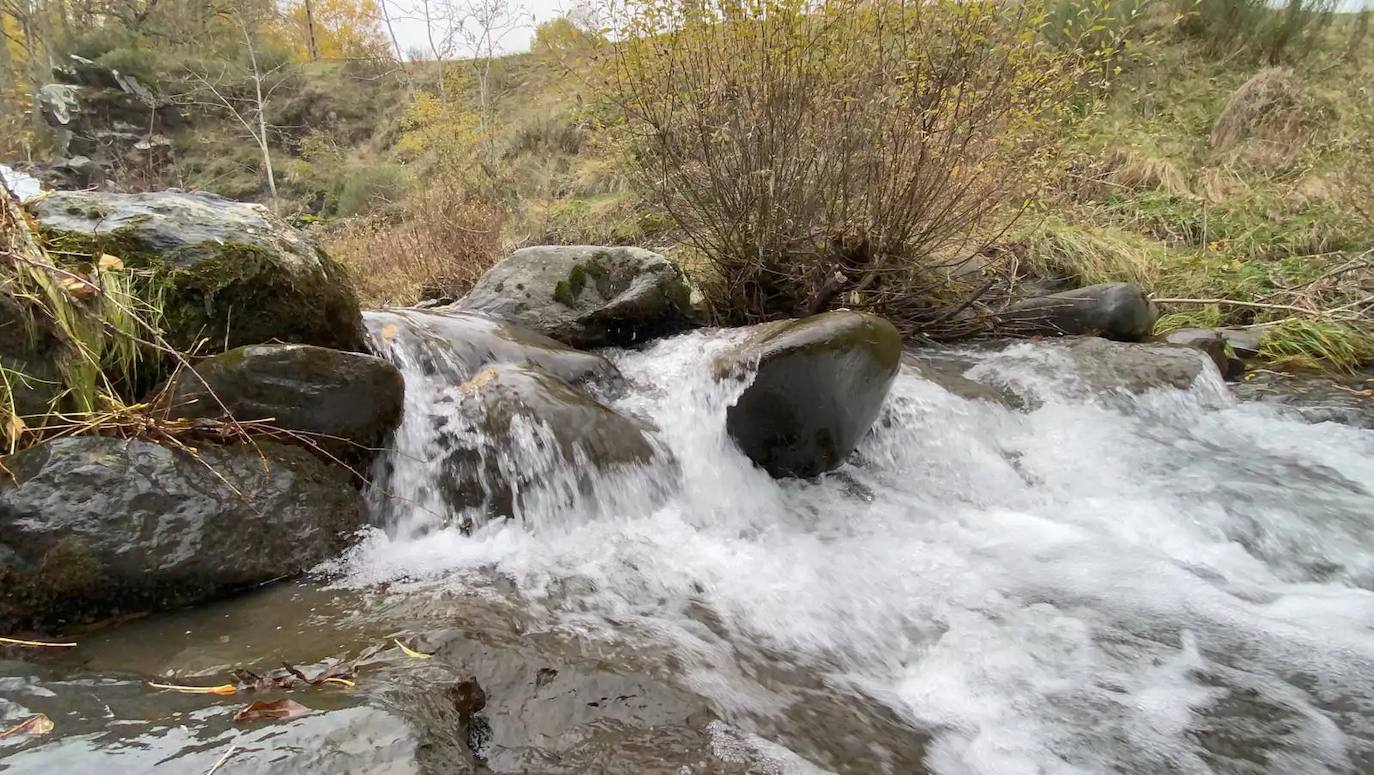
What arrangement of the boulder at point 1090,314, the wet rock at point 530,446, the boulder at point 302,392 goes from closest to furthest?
the boulder at point 302,392, the wet rock at point 530,446, the boulder at point 1090,314

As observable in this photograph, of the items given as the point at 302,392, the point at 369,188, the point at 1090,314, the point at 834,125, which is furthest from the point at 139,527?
the point at 369,188

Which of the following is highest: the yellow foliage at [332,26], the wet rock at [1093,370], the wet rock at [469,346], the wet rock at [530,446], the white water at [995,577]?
the yellow foliage at [332,26]

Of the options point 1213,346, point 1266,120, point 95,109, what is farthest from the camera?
point 95,109

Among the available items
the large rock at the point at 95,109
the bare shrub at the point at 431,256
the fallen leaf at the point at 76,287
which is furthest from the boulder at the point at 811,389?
the large rock at the point at 95,109

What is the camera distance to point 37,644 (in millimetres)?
1907

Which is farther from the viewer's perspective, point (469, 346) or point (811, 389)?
point (469, 346)

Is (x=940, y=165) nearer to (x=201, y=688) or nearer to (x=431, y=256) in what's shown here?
(x=201, y=688)

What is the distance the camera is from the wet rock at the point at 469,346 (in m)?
3.97

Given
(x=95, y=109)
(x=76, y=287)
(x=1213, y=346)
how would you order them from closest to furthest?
(x=76, y=287), (x=1213, y=346), (x=95, y=109)

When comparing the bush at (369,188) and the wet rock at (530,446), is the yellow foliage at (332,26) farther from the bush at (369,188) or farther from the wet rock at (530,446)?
the wet rock at (530,446)

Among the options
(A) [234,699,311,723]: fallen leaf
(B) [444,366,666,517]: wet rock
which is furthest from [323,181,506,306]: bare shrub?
(A) [234,699,311,723]: fallen leaf

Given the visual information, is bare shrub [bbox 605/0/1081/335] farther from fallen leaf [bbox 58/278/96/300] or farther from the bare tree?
the bare tree

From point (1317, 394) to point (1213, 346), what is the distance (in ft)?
2.29

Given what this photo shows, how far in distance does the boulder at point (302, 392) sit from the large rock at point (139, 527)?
193 mm
